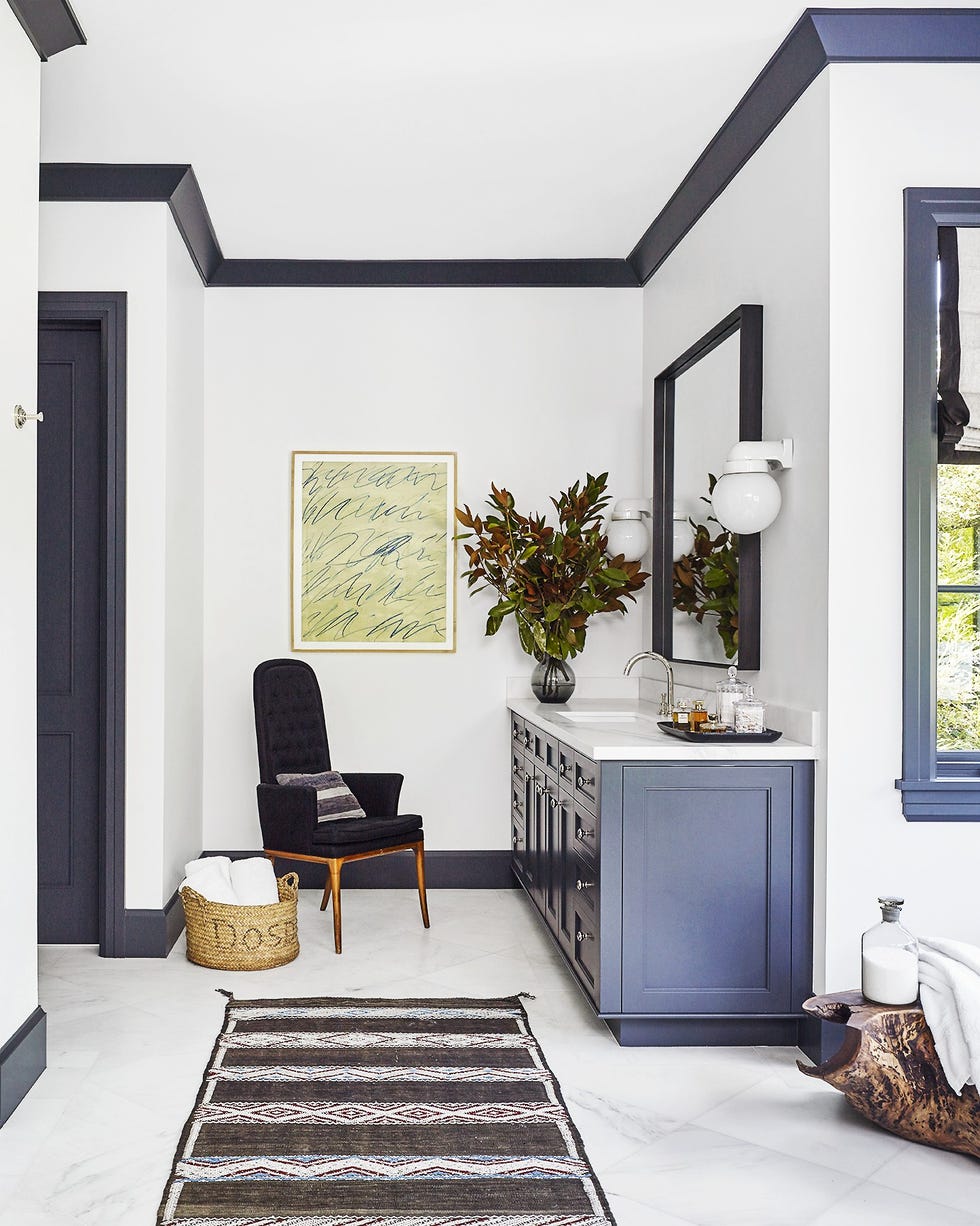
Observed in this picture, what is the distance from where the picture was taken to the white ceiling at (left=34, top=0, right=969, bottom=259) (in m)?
3.05

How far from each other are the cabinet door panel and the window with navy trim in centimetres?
40

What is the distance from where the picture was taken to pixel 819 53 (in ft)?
9.85

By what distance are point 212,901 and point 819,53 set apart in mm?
3237

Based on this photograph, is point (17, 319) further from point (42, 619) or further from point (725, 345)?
point (725, 345)

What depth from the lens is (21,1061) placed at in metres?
2.77

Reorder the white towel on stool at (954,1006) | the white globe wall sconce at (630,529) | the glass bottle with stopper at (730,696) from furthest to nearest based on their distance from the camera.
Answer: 1. the white globe wall sconce at (630,529)
2. the glass bottle with stopper at (730,696)
3. the white towel on stool at (954,1006)

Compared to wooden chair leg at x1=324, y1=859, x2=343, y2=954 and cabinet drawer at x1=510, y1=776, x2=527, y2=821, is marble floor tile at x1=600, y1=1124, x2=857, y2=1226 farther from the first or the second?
cabinet drawer at x1=510, y1=776, x2=527, y2=821

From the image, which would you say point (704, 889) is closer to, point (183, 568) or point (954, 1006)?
point (954, 1006)

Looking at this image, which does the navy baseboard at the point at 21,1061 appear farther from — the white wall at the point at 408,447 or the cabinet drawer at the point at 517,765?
the cabinet drawer at the point at 517,765

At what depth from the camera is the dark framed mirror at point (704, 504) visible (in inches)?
139

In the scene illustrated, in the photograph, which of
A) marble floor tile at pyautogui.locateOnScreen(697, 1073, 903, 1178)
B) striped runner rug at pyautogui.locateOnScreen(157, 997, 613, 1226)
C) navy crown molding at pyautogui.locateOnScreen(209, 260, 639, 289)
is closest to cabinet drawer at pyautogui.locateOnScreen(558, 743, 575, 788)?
striped runner rug at pyautogui.locateOnScreen(157, 997, 613, 1226)

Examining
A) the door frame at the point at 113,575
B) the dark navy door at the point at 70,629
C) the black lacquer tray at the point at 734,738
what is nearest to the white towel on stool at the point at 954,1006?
the black lacquer tray at the point at 734,738

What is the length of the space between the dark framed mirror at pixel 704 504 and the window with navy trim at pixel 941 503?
1.89ft

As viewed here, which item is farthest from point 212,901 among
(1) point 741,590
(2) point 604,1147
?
(1) point 741,590
